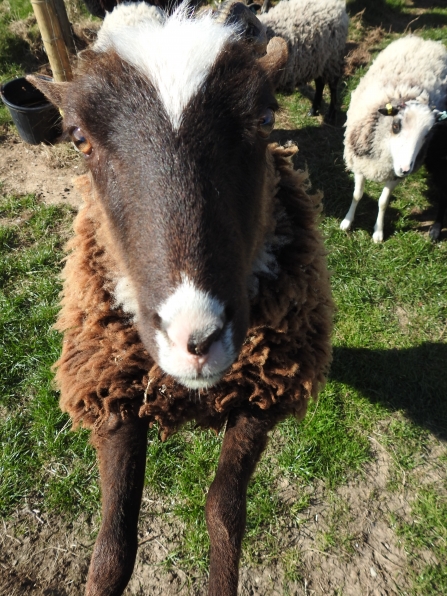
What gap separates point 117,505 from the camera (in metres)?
1.79

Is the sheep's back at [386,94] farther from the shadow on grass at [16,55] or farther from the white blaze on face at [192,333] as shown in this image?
the shadow on grass at [16,55]

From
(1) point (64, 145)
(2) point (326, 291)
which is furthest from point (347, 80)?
(2) point (326, 291)

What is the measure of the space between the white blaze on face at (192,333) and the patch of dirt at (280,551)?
6.30 feet

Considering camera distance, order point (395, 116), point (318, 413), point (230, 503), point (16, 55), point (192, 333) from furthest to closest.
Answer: point (16, 55) < point (395, 116) < point (318, 413) < point (230, 503) < point (192, 333)

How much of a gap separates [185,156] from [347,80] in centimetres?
655

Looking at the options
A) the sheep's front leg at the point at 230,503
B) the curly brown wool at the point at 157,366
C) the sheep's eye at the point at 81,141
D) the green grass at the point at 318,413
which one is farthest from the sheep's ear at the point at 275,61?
the sheep's front leg at the point at 230,503

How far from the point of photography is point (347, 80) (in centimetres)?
673

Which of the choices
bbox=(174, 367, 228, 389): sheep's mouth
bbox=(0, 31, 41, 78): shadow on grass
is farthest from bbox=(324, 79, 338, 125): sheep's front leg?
bbox=(174, 367, 228, 389): sheep's mouth

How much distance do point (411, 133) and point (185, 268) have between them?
11.7 feet

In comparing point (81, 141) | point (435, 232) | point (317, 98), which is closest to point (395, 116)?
point (435, 232)

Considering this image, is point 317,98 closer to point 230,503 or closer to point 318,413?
point 318,413

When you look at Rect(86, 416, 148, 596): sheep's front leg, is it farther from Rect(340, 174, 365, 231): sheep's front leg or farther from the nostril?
Rect(340, 174, 365, 231): sheep's front leg

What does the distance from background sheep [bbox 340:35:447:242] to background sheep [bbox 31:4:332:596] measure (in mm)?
2119

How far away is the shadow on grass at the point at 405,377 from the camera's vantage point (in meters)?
3.35
